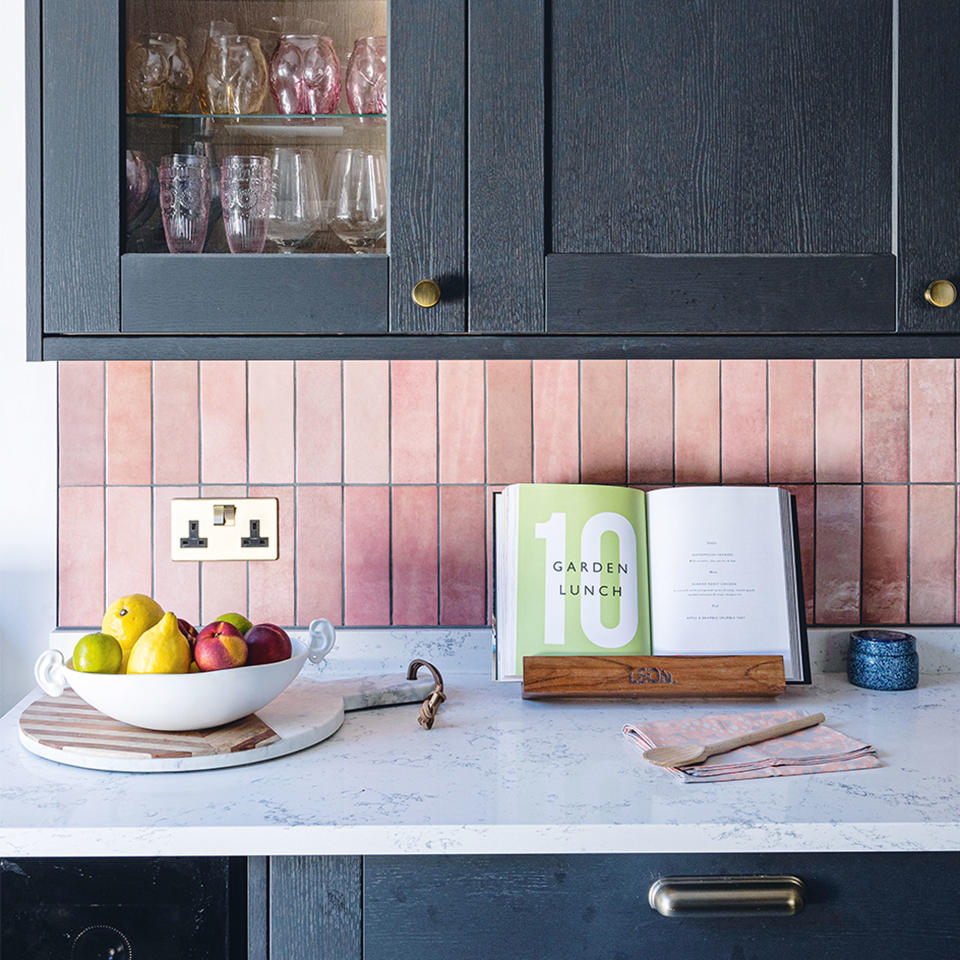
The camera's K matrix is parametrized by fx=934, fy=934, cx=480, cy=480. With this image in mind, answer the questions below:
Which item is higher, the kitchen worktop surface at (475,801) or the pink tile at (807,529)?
the pink tile at (807,529)

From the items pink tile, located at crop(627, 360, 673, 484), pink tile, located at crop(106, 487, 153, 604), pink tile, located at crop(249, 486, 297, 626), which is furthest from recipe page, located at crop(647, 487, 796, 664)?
pink tile, located at crop(106, 487, 153, 604)

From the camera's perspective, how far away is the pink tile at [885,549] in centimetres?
151

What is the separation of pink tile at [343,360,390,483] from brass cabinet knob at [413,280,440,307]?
36cm

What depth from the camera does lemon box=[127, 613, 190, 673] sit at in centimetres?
107

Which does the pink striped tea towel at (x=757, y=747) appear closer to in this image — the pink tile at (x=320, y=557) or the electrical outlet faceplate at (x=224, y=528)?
the pink tile at (x=320, y=557)

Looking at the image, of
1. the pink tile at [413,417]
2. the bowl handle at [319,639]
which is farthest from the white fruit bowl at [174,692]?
the pink tile at [413,417]

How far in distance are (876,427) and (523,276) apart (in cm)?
70

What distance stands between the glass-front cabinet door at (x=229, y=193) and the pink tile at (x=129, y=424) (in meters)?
0.33

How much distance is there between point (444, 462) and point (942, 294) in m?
0.74

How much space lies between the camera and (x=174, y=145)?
46.6 inches

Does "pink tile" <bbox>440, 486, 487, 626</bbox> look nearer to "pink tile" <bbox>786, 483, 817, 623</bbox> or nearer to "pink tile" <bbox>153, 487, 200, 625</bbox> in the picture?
"pink tile" <bbox>153, 487, 200, 625</bbox>

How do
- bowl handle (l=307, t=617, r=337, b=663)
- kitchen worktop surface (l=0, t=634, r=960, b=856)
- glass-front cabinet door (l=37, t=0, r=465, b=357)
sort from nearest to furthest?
kitchen worktop surface (l=0, t=634, r=960, b=856) → glass-front cabinet door (l=37, t=0, r=465, b=357) → bowl handle (l=307, t=617, r=337, b=663)

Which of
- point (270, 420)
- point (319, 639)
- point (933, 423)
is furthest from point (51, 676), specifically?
point (933, 423)

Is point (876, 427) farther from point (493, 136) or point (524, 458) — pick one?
point (493, 136)
